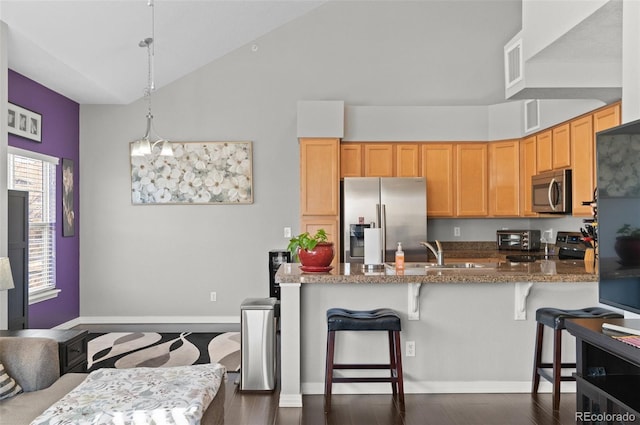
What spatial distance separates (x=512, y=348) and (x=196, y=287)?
4004mm

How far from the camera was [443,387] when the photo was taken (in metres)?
3.85

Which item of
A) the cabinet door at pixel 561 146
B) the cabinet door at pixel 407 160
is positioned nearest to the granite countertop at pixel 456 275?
the cabinet door at pixel 561 146

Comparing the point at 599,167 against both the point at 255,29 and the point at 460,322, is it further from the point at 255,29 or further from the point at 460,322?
the point at 255,29

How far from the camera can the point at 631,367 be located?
7.40 feet

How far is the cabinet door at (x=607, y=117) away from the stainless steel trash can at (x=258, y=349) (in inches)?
122

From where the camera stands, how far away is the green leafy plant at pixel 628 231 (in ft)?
6.62

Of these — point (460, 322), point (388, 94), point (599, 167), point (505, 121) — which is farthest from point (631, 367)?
point (388, 94)

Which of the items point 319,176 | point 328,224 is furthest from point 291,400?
point 319,176

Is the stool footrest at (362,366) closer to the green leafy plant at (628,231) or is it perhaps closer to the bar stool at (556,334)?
the bar stool at (556,334)

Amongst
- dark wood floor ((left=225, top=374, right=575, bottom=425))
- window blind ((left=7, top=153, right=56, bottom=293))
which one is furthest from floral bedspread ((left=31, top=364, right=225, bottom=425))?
window blind ((left=7, top=153, right=56, bottom=293))

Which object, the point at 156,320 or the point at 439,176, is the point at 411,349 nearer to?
the point at 439,176

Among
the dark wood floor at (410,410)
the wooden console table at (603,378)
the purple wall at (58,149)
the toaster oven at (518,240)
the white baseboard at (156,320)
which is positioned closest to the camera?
the wooden console table at (603,378)

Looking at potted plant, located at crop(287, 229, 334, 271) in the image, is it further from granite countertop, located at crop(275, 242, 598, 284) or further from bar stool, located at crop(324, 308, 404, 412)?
bar stool, located at crop(324, 308, 404, 412)

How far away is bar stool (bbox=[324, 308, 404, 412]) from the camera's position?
3422 millimetres
